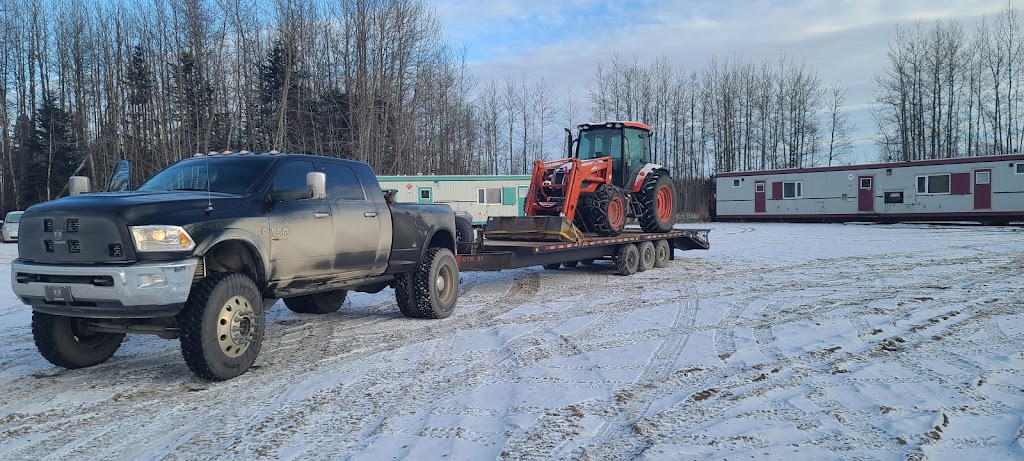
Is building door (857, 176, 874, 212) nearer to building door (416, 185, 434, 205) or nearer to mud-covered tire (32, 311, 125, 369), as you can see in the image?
building door (416, 185, 434, 205)

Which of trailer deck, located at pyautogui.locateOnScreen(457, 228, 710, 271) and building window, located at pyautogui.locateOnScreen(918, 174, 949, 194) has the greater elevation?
building window, located at pyautogui.locateOnScreen(918, 174, 949, 194)

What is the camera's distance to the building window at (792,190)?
1371 inches

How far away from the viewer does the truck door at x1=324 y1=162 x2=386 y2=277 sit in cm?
685

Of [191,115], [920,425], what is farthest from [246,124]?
[920,425]

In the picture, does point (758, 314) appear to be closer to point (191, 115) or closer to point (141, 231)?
point (141, 231)

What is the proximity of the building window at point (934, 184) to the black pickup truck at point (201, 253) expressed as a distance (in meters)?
30.1

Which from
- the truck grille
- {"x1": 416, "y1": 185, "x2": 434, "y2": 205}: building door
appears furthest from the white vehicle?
the truck grille

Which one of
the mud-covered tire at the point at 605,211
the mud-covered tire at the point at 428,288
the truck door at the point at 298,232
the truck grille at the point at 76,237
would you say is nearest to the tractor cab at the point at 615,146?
the mud-covered tire at the point at 605,211

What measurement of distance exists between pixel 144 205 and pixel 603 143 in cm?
1070

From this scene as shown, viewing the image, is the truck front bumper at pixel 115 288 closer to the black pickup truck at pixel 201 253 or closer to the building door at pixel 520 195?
the black pickup truck at pixel 201 253

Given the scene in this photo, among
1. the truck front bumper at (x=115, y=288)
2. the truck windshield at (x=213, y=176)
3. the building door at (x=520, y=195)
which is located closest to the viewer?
the truck front bumper at (x=115, y=288)

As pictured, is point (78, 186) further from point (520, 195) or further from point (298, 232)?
point (520, 195)

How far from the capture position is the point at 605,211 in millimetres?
13023

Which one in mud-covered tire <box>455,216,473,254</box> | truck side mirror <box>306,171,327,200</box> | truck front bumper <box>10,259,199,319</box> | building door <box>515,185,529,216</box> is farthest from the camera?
building door <box>515,185,529,216</box>
